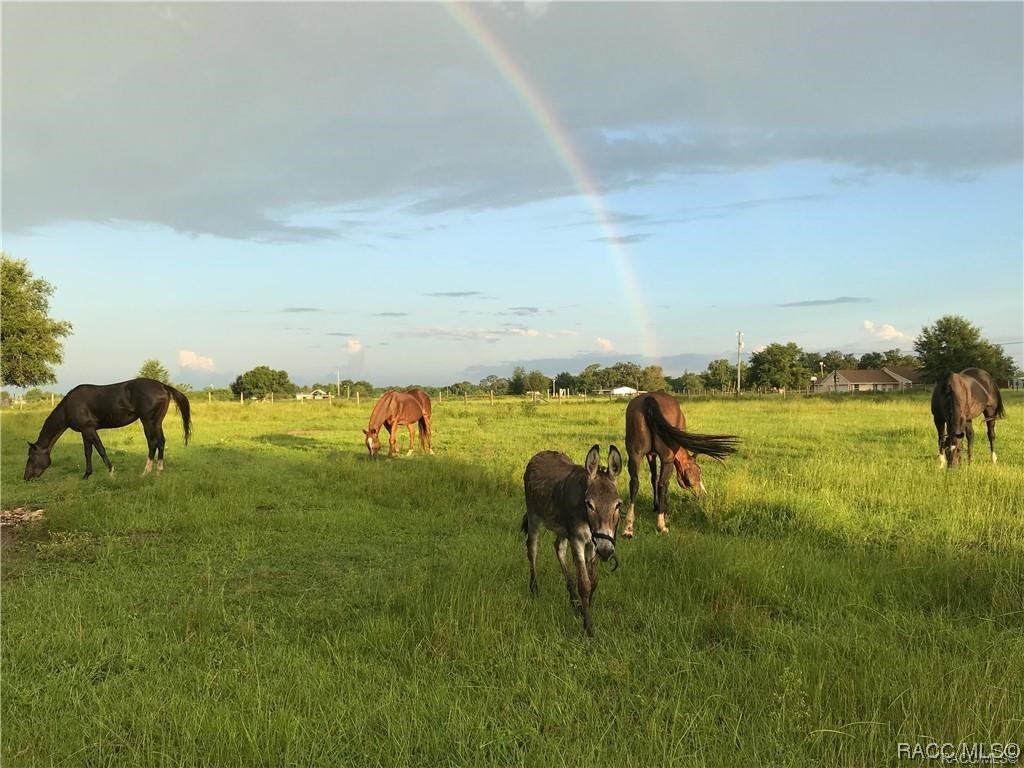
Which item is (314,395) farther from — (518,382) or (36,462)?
(36,462)

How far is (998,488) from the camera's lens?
29.2ft

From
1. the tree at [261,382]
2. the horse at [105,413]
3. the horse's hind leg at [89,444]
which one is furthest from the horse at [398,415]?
the tree at [261,382]

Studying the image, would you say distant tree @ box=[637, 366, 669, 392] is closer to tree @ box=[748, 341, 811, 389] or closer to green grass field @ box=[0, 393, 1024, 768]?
tree @ box=[748, 341, 811, 389]

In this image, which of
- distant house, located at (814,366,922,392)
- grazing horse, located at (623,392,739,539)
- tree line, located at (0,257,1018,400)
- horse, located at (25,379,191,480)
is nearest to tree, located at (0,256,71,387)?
tree line, located at (0,257,1018,400)

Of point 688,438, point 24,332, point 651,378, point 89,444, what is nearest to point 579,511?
point 688,438

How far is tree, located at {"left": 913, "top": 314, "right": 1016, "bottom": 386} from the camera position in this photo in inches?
2261

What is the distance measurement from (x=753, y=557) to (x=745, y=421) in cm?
2133

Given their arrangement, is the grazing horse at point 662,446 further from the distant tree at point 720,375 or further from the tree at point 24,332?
the distant tree at point 720,375

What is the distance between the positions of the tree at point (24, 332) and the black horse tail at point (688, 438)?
136 ft

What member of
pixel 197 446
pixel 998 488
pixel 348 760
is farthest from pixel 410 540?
pixel 197 446

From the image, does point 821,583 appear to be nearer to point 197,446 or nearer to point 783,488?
point 783,488

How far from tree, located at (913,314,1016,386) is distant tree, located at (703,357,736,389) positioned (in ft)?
125

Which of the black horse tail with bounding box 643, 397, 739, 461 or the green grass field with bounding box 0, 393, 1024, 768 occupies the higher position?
the black horse tail with bounding box 643, 397, 739, 461

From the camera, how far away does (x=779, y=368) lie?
270ft
